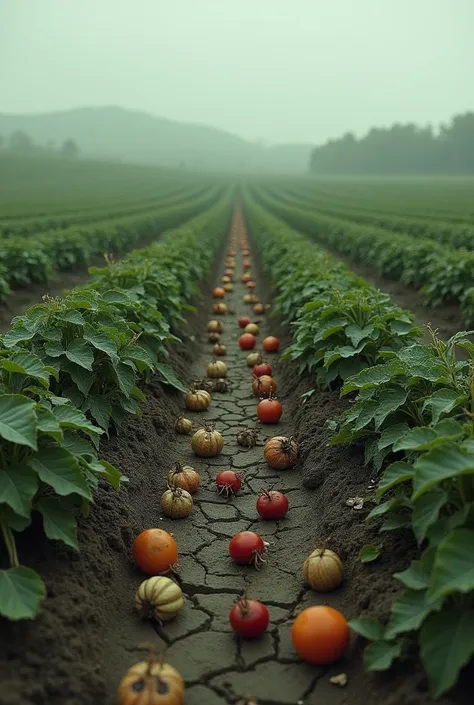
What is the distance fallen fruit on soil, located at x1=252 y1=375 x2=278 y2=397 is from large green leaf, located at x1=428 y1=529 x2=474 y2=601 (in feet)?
15.1

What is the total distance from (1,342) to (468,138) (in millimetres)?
129161

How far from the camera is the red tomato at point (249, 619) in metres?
3.31

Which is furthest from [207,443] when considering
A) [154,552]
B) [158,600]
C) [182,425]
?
[158,600]

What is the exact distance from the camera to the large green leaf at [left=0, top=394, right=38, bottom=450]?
2951 millimetres

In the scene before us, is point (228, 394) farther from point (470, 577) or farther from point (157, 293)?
point (470, 577)

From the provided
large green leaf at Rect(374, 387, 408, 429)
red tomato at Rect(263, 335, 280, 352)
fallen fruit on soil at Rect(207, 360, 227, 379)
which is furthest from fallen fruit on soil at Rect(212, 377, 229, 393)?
large green leaf at Rect(374, 387, 408, 429)

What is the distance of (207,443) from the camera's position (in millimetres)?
5664

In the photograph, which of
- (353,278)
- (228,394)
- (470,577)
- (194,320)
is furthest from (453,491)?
(194,320)

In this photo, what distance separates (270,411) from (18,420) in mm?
3701

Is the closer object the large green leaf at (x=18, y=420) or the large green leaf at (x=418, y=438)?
the large green leaf at (x=18, y=420)

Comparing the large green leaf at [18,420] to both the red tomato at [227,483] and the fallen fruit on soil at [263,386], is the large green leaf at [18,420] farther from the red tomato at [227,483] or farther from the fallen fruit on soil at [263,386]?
the fallen fruit on soil at [263,386]

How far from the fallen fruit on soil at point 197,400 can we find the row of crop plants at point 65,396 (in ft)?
2.42

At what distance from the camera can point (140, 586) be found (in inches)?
140

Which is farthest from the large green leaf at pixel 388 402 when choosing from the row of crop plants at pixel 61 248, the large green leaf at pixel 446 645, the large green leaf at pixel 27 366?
the row of crop plants at pixel 61 248
